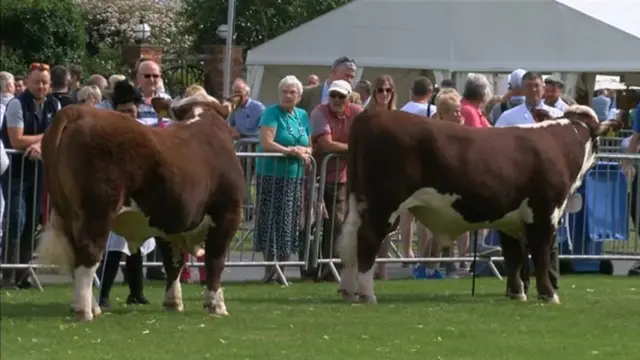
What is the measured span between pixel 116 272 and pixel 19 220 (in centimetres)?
226

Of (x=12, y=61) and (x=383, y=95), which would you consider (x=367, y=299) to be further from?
(x=12, y=61)

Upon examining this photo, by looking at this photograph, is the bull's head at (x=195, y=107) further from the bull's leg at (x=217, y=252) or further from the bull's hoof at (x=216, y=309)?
the bull's hoof at (x=216, y=309)

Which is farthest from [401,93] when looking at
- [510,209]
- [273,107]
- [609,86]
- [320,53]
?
[510,209]

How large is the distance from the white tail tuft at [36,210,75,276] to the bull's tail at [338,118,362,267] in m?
2.66

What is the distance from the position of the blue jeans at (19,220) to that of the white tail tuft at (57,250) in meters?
3.21

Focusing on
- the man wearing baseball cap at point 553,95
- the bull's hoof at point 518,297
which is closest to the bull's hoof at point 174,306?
the bull's hoof at point 518,297

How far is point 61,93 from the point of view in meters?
16.9

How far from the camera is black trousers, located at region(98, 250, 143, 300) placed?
13.5 m

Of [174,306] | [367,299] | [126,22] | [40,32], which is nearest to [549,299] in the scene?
[367,299]

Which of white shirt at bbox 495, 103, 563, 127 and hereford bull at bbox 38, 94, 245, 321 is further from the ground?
white shirt at bbox 495, 103, 563, 127

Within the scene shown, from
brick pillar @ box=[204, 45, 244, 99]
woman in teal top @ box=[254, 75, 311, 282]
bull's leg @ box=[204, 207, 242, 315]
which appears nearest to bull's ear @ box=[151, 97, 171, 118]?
bull's leg @ box=[204, 207, 242, 315]

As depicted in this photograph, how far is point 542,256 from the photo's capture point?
14.4 m

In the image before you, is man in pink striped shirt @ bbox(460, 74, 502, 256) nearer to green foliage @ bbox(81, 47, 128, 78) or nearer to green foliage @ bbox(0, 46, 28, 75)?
green foliage @ bbox(0, 46, 28, 75)

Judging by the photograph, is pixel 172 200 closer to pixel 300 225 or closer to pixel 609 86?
pixel 300 225
